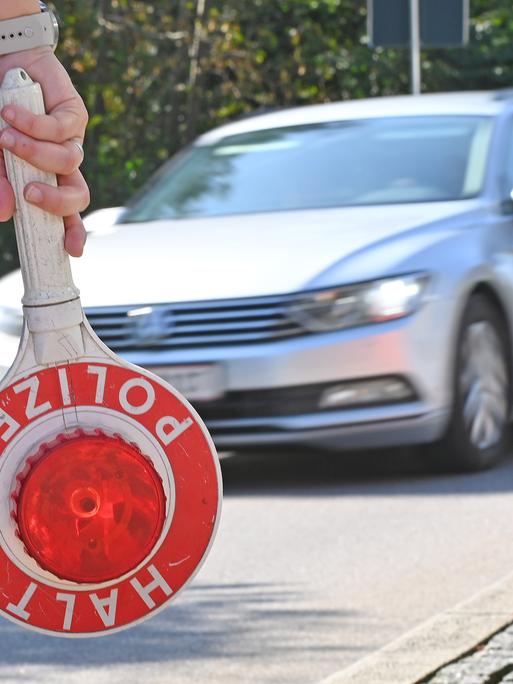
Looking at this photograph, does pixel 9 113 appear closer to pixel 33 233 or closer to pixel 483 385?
pixel 33 233

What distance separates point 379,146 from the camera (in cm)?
909

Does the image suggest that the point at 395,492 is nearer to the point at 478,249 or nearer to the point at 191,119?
the point at 478,249

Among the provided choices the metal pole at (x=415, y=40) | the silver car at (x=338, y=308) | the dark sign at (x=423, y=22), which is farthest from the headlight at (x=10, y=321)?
the dark sign at (x=423, y=22)

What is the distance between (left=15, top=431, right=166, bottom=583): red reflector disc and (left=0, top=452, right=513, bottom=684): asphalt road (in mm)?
2824

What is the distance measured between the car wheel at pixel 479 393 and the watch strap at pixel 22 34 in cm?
593

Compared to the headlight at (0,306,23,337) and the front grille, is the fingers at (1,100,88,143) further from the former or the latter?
the headlight at (0,306,23,337)

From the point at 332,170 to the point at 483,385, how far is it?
4.96ft

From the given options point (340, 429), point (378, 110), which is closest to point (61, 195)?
point (340, 429)

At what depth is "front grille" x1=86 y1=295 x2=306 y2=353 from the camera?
297 inches

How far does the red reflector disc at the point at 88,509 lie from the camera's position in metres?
1.89

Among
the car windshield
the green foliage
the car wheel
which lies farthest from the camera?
the green foliage

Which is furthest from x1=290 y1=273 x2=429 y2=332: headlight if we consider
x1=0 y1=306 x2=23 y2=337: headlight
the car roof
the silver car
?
the car roof

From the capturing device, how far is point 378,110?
955cm

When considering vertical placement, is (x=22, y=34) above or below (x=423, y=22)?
above
